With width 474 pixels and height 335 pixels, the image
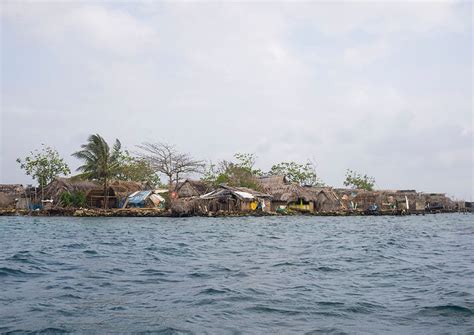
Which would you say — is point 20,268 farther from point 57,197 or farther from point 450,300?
point 57,197

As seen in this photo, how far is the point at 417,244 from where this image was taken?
18438 mm

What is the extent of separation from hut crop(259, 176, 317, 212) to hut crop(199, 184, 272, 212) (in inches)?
139

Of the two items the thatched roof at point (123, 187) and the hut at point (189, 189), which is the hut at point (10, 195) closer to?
the thatched roof at point (123, 187)

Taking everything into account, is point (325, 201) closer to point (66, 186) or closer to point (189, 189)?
point (189, 189)

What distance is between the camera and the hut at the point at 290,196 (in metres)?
50.1

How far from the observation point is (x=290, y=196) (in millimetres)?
50031

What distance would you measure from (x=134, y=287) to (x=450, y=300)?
16.9 feet

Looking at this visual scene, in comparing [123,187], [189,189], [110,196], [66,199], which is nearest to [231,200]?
[189,189]

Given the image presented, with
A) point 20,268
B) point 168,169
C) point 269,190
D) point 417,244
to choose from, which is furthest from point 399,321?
point 269,190

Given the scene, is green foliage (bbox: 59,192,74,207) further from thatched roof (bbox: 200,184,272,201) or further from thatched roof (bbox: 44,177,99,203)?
thatched roof (bbox: 200,184,272,201)

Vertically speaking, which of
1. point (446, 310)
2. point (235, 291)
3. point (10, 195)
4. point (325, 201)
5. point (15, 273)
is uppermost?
point (10, 195)

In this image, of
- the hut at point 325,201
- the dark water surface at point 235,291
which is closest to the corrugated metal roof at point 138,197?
the hut at point 325,201

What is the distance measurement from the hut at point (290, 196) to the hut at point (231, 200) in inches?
139

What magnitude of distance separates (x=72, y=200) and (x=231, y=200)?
13.9 meters
